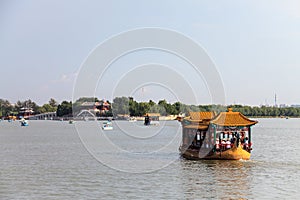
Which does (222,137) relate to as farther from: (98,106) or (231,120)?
(98,106)

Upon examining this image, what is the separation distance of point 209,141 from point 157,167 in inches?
161

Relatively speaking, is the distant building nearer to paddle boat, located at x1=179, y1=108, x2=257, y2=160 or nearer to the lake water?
paddle boat, located at x1=179, y1=108, x2=257, y2=160

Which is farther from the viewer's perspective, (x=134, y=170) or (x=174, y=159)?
(x=174, y=159)

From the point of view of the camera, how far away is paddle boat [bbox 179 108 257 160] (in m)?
29.2

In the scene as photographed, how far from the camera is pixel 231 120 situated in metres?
29.5

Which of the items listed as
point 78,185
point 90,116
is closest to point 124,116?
point 90,116

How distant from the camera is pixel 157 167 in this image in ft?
92.4

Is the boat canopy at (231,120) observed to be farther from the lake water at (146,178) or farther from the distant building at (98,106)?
the distant building at (98,106)

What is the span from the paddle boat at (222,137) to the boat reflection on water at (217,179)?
53 cm

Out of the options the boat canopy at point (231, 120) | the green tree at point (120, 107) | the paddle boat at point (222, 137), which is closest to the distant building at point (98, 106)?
the green tree at point (120, 107)

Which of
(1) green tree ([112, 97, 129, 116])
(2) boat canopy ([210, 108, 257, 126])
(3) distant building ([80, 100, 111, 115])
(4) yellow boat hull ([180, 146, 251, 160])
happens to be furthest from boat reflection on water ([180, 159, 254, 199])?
(3) distant building ([80, 100, 111, 115])

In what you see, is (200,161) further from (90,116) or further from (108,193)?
(90,116)

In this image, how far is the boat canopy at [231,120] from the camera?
96.2 feet

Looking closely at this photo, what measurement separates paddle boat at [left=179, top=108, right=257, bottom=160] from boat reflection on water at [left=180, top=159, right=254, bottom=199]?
20.8 inches
